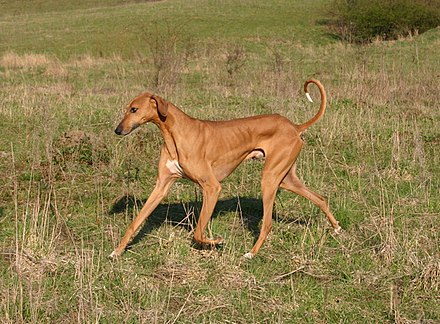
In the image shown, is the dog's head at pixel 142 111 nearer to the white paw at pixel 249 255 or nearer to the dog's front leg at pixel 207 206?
the dog's front leg at pixel 207 206

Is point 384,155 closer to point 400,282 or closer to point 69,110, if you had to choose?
point 400,282

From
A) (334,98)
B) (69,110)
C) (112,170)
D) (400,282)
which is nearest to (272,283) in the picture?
(400,282)

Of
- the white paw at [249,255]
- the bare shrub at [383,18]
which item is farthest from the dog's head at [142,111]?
the bare shrub at [383,18]

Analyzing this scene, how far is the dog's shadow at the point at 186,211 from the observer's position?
6.97m

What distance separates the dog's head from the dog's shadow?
115cm

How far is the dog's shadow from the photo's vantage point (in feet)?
22.9

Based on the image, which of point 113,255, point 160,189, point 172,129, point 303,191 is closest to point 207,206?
point 160,189

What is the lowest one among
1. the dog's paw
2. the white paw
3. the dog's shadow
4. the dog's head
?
the dog's shadow

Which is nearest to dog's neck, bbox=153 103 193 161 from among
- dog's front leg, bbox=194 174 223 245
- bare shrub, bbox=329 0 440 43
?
dog's front leg, bbox=194 174 223 245

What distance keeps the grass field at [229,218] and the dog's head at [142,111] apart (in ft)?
3.73

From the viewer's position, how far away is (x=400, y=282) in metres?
5.54

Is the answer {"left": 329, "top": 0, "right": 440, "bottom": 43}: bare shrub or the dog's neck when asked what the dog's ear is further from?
{"left": 329, "top": 0, "right": 440, "bottom": 43}: bare shrub

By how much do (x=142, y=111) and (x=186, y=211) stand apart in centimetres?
173

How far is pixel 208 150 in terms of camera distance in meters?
6.31
